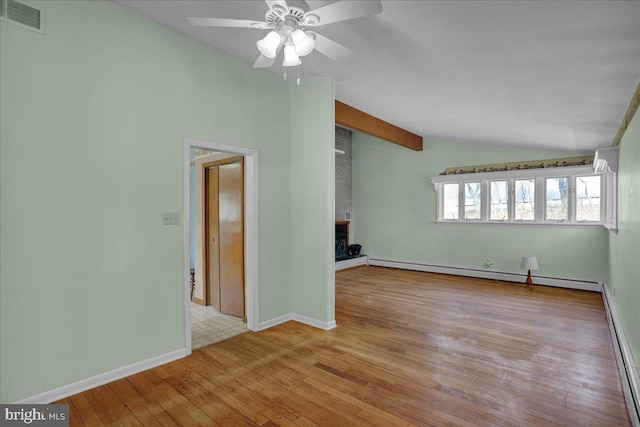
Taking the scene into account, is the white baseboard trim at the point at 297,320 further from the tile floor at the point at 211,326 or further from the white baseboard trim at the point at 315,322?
the tile floor at the point at 211,326

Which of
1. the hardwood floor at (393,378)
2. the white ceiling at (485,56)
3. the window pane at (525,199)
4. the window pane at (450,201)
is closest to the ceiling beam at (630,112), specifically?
the white ceiling at (485,56)

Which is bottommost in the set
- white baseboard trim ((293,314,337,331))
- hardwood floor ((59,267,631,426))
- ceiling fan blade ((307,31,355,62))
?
hardwood floor ((59,267,631,426))

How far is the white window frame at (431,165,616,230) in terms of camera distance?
5133 mm

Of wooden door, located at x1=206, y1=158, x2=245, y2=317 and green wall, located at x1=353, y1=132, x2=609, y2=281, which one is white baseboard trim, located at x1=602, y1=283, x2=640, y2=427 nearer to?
green wall, located at x1=353, y1=132, x2=609, y2=281

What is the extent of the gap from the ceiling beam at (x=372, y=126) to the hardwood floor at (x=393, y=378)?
105 inches

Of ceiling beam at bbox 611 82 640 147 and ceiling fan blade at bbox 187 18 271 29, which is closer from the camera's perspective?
ceiling fan blade at bbox 187 18 271 29

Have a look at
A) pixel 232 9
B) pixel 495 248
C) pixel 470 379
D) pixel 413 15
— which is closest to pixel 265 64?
pixel 232 9

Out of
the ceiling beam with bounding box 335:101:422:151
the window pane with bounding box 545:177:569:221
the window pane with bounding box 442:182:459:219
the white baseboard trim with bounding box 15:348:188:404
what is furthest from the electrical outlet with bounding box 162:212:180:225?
the window pane with bounding box 545:177:569:221

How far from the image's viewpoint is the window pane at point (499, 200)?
621 centimetres

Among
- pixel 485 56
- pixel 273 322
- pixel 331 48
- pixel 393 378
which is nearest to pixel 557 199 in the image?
pixel 485 56

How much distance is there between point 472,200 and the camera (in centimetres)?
664

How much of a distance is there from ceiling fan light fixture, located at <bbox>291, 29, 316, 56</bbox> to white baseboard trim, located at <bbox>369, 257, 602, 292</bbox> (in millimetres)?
5711

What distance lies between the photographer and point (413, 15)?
2123mm

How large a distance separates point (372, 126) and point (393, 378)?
3779mm
